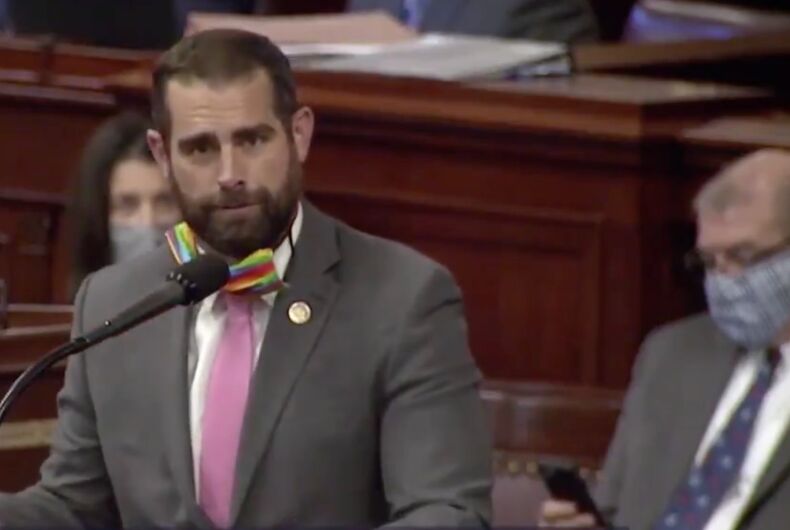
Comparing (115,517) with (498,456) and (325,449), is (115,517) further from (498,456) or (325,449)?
(498,456)

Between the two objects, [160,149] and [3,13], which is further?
[3,13]

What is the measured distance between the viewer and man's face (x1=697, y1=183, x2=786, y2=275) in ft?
12.0

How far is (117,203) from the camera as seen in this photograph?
4320 mm

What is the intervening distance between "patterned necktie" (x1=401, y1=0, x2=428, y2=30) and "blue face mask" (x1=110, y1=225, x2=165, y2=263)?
1292mm

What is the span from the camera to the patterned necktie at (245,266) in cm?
258

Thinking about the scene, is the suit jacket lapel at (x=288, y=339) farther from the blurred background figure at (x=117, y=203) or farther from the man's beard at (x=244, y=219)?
the blurred background figure at (x=117, y=203)

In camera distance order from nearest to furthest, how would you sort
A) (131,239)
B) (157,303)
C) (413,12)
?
1. (157,303)
2. (131,239)
3. (413,12)

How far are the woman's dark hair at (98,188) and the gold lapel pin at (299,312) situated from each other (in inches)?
62.8

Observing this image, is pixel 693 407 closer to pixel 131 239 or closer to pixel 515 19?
pixel 131 239

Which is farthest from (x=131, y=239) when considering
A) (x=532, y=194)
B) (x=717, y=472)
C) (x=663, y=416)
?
(x=717, y=472)

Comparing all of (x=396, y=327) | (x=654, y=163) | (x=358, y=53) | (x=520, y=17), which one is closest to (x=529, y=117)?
(x=654, y=163)

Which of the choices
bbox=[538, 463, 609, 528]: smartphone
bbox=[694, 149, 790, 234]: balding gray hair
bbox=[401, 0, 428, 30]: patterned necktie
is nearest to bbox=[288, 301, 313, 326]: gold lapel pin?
bbox=[538, 463, 609, 528]: smartphone

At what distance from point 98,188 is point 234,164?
1843 millimetres

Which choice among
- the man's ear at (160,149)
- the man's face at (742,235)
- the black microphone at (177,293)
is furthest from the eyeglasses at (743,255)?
the black microphone at (177,293)
